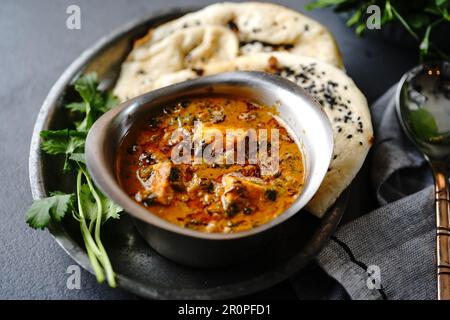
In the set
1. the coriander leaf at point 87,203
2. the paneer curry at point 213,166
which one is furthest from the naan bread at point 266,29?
the coriander leaf at point 87,203

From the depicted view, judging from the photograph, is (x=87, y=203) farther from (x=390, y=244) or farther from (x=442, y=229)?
(x=442, y=229)

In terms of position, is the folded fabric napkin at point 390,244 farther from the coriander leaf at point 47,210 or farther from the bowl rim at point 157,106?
the coriander leaf at point 47,210

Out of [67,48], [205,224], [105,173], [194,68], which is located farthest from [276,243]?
[67,48]

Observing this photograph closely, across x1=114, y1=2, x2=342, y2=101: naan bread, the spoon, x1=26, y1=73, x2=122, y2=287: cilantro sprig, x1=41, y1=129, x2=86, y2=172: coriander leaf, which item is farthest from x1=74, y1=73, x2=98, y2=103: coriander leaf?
the spoon

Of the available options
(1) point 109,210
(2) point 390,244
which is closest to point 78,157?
(1) point 109,210

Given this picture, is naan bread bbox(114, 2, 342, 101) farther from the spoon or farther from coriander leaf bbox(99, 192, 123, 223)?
coriander leaf bbox(99, 192, 123, 223)

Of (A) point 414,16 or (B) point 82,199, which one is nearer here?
(B) point 82,199

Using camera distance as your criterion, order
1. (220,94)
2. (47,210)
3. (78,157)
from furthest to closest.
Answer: (220,94), (78,157), (47,210)
